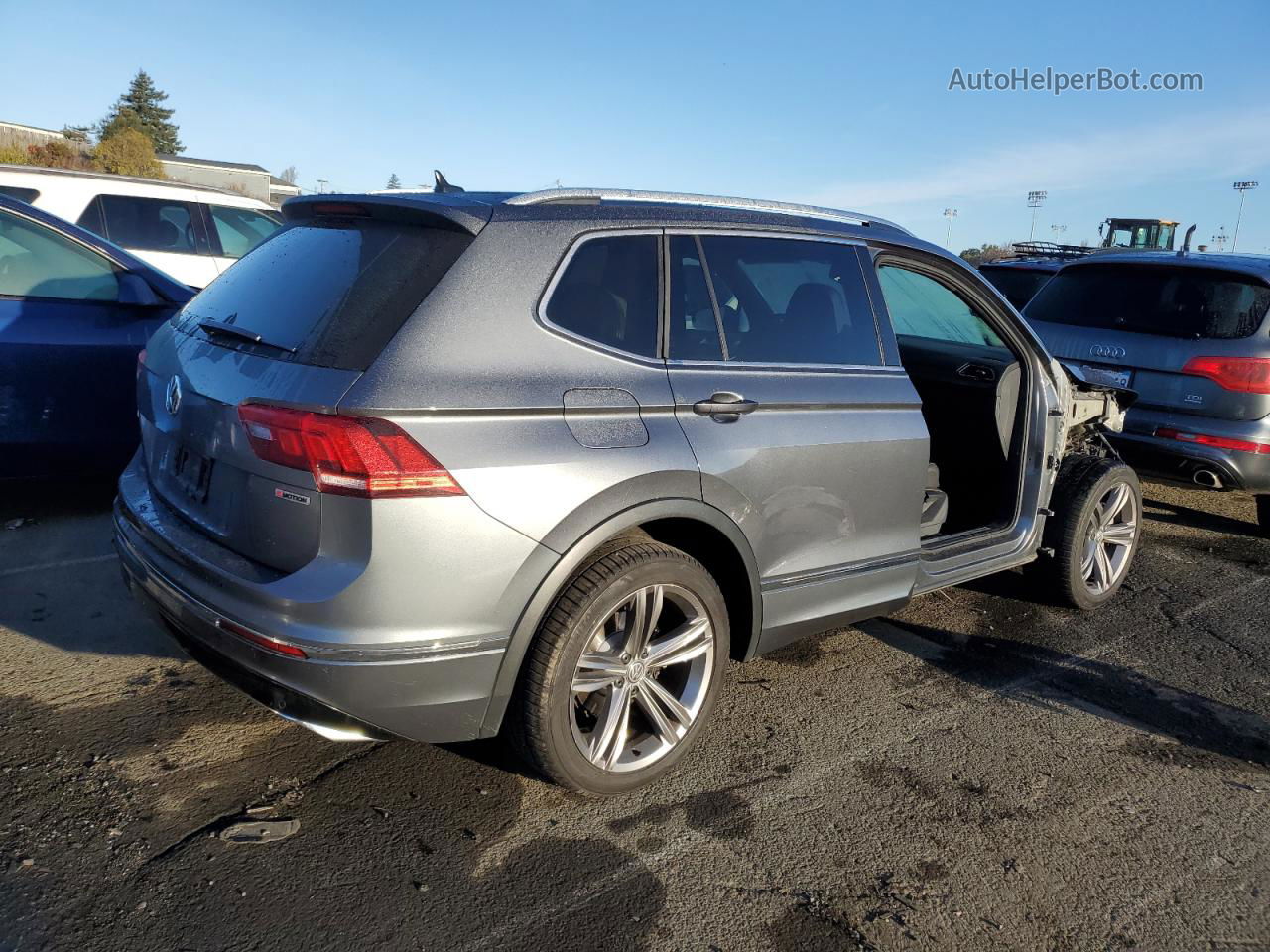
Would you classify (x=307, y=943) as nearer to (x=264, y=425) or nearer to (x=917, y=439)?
(x=264, y=425)

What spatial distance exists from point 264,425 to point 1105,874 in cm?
261

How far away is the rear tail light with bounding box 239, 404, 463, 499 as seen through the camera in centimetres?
235

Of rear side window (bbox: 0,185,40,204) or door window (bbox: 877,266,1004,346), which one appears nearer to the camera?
door window (bbox: 877,266,1004,346)

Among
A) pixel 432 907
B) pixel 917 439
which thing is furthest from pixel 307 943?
pixel 917 439

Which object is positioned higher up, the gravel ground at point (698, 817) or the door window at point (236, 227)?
the door window at point (236, 227)

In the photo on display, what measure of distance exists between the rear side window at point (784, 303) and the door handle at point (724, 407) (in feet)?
0.52

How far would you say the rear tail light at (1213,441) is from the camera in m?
5.41

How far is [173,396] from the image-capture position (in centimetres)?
294

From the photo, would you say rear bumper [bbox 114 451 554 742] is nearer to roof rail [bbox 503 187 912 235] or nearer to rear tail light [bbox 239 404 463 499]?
rear tail light [bbox 239 404 463 499]

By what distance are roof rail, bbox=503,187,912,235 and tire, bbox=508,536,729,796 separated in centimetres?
106

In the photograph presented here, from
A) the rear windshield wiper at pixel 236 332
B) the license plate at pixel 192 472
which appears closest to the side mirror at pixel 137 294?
the rear windshield wiper at pixel 236 332

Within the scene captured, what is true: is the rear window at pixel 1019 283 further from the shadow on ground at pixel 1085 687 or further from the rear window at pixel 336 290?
the rear window at pixel 336 290

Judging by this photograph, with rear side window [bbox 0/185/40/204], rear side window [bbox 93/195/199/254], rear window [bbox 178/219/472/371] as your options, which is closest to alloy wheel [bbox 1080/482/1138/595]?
rear window [bbox 178/219/472/371]

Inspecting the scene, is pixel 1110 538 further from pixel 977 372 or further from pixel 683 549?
pixel 683 549
